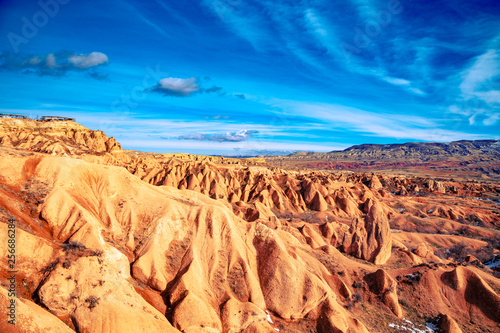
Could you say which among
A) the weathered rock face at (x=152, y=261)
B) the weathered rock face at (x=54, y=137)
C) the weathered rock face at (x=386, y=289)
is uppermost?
the weathered rock face at (x=54, y=137)

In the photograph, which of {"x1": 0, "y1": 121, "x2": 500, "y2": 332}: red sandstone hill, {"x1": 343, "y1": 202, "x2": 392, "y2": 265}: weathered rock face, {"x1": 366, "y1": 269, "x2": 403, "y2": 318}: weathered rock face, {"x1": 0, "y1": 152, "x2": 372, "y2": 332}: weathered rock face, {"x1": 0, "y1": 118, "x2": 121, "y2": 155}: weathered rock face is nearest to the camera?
{"x1": 0, "y1": 121, "x2": 500, "y2": 332}: red sandstone hill

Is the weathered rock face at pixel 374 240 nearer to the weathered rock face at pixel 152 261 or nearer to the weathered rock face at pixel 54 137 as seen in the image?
the weathered rock face at pixel 152 261

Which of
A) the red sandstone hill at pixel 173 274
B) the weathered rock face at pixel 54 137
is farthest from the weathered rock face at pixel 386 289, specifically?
the weathered rock face at pixel 54 137

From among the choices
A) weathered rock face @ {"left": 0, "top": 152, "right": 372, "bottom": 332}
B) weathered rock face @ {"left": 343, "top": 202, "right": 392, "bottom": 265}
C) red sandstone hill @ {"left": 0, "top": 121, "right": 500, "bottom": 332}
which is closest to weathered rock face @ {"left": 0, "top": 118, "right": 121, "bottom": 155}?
weathered rock face @ {"left": 0, "top": 152, "right": 372, "bottom": 332}

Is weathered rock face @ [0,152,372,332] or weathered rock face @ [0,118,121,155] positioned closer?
weathered rock face @ [0,152,372,332]

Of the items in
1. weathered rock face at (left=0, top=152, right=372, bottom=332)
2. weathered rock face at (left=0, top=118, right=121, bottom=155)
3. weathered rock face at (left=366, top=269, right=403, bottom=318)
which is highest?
weathered rock face at (left=0, top=118, right=121, bottom=155)

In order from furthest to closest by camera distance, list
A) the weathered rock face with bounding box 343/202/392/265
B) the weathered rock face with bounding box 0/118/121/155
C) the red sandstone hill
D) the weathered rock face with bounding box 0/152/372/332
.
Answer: the weathered rock face with bounding box 0/118/121/155
the weathered rock face with bounding box 343/202/392/265
the weathered rock face with bounding box 0/152/372/332
the red sandstone hill

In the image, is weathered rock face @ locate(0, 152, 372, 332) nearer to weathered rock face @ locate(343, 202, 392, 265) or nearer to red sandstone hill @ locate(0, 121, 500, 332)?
red sandstone hill @ locate(0, 121, 500, 332)

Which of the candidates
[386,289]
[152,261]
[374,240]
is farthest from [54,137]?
[386,289]

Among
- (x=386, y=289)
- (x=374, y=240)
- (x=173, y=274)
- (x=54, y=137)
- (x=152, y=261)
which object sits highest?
(x=54, y=137)

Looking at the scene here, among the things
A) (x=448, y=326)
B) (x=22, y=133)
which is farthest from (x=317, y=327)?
(x=22, y=133)

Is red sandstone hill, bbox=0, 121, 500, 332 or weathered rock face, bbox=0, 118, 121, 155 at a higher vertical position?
weathered rock face, bbox=0, 118, 121, 155

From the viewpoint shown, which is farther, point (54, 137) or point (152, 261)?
point (54, 137)

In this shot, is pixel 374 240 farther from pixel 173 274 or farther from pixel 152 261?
pixel 152 261
